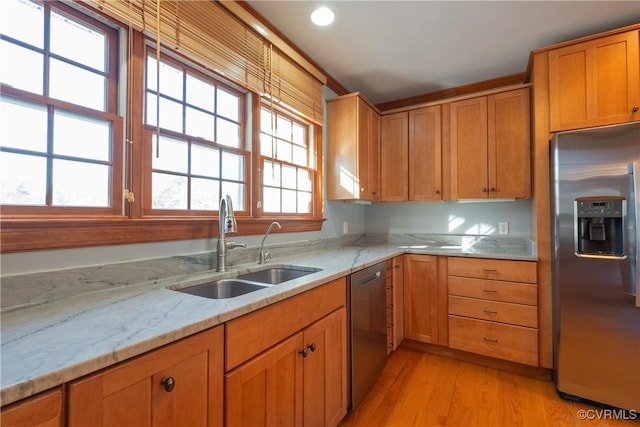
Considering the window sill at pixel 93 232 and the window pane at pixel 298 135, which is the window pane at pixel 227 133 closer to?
the window sill at pixel 93 232

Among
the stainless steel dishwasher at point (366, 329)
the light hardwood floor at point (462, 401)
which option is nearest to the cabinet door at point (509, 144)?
the stainless steel dishwasher at point (366, 329)

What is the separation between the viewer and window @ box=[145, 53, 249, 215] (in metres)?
1.43

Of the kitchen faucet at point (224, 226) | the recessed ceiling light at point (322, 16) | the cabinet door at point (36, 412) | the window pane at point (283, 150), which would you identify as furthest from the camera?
the window pane at point (283, 150)

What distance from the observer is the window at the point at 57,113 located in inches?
39.7

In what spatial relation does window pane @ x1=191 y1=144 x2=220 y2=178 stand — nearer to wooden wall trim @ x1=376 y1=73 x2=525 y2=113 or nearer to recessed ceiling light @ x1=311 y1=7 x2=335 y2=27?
recessed ceiling light @ x1=311 y1=7 x2=335 y2=27

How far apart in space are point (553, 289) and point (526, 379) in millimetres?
715

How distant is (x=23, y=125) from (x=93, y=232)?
0.43 metres

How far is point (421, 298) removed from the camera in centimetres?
250

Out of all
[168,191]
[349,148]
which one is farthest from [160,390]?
Result: [349,148]

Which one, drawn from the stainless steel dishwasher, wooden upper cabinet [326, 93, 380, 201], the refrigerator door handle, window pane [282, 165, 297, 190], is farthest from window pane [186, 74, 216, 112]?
→ the refrigerator door handle

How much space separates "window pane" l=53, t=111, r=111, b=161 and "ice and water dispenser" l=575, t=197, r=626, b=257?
2.60 metres

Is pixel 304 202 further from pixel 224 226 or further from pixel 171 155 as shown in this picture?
pixel 171 155

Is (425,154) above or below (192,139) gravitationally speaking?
above

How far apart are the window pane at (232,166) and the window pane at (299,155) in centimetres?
62
